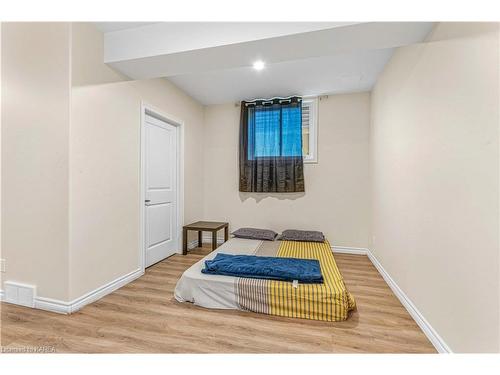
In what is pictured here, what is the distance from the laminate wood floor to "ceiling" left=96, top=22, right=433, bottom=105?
213 centimetres

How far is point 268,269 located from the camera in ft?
7.07

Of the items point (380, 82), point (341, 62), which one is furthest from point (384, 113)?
point (341, 62)

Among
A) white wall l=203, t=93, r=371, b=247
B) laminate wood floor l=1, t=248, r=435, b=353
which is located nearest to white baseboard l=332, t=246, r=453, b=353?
laminate wood floor l=1, t=248, r=435, b=353

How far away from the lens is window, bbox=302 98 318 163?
3727 mm

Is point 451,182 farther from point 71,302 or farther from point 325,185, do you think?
point 71,302

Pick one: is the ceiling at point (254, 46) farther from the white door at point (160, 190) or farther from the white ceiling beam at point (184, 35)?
the white door at point (160, 190)

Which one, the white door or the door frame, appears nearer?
the door frame

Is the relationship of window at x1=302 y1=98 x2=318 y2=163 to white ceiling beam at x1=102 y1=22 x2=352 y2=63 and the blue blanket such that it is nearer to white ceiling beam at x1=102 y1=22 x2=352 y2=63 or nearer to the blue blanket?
the blue blanket

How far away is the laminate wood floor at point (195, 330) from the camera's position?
154 centimetres

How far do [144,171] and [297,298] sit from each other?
Answer: 2.12m

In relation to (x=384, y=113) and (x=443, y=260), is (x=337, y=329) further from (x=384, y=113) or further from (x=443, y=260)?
(x=384, y=113)

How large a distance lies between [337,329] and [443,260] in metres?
0.86

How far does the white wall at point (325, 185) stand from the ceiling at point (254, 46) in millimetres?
780

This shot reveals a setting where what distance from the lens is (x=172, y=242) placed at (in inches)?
139
